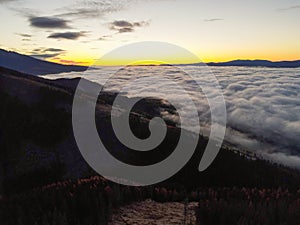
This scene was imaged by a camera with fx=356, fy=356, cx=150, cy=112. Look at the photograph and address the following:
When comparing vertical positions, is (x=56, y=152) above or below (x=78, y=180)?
below

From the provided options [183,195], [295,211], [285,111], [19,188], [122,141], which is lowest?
[285,111]

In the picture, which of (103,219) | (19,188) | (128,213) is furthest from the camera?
(19,188)

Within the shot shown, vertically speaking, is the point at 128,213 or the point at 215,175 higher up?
the point at 128,213

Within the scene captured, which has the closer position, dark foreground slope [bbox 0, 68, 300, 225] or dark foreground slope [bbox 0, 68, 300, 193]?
dark foreground slope [bbox 0, 68, 300, 225]

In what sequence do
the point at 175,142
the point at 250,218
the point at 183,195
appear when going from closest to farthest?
the point at 250,218, the point at 183,195, the point at 175,142

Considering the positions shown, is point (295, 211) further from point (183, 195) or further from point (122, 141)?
point (122, 141)

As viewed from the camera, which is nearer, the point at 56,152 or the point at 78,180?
the point at 78,180

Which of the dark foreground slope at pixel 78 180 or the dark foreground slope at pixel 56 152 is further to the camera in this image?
the dark foreground slope at pixel 56 152

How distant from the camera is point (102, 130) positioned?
25125mm

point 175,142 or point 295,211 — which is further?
point 175,142

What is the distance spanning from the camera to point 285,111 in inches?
6506

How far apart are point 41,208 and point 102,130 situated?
17873mm

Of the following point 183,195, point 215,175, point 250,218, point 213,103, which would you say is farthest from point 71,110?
point 213,103

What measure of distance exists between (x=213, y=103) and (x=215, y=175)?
505 ft
